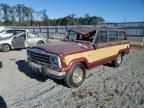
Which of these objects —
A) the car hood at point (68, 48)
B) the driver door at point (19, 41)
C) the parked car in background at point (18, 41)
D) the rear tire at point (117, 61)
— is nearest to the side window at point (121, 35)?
the rear tire at point (117, 61)

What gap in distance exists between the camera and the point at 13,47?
1400 cm

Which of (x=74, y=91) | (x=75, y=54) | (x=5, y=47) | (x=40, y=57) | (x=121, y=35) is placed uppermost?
(x=121, y=35)

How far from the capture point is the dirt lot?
5297 millimetres

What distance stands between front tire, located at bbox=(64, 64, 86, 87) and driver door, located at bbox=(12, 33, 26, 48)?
8.51 m

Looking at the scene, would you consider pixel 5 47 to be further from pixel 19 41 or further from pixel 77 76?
pixel 77 76

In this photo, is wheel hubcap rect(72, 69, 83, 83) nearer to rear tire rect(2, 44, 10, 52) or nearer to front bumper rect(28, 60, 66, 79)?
front bumper rect(28, 60, 66, 79)

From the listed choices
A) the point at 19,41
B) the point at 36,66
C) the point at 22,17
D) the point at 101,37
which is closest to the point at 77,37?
the point at 101,37

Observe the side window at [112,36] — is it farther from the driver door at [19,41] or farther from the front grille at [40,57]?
the driver door at [19,41]

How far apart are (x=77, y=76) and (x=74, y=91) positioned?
57cm

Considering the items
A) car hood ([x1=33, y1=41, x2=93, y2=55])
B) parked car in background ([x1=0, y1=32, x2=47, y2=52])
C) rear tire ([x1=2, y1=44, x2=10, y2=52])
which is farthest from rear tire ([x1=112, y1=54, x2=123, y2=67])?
rear tire ([x1=2, y1=44, x2=10, y2=52])

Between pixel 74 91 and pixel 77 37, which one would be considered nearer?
pixel 74 91

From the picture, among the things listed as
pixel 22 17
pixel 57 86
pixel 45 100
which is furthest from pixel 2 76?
pixel 22 17

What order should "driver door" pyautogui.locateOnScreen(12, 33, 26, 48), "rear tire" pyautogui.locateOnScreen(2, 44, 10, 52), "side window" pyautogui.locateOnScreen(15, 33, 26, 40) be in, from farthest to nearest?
"side window" pyautogui.locateOnScreen(15, 33, 26, 40), "driver door" pyautogui.locateOnScreen(12, 33, 26, 48), "rear tire" pyautogui.locateOnScreen(2, 44, 10, 52)

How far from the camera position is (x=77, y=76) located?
6.54m
